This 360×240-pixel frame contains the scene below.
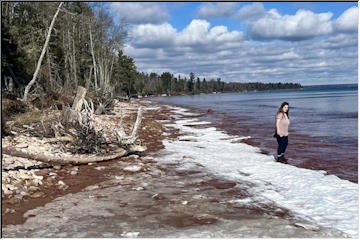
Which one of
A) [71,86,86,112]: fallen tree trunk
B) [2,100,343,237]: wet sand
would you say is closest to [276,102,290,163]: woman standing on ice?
[2,100,343,237]: wet sand

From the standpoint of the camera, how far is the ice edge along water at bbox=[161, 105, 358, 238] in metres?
7.26

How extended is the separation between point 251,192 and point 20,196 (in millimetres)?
4860

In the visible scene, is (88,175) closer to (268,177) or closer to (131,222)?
(131,222)

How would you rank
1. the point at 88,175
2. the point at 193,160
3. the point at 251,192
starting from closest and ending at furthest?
the point at 251,192 → the point at 88,175 → the point at 193,160

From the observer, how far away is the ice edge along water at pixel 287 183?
7.26 metres

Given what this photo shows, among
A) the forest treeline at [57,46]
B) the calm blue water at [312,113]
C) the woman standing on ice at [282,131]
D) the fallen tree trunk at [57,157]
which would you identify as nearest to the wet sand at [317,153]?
the woman standing on ice at [282,131]

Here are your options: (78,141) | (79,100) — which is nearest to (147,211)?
(78,141)

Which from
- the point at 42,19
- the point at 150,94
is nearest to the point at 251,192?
the point at 42,19

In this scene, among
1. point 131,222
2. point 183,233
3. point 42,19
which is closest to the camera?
point 183,233

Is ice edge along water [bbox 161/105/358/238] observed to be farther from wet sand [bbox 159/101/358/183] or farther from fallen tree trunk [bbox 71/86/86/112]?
fallen tree trunk [bbox 71/86/86/112]

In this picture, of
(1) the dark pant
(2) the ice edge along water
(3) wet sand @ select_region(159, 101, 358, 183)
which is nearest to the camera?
(2) the ice edge along water

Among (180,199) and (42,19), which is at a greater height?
(42,19)

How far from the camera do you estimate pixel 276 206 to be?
7.82 meters

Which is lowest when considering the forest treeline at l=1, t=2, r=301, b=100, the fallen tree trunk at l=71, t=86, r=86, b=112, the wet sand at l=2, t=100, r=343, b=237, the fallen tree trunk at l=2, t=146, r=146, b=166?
the wet sand at l=2, t=100, r=343, b=237
